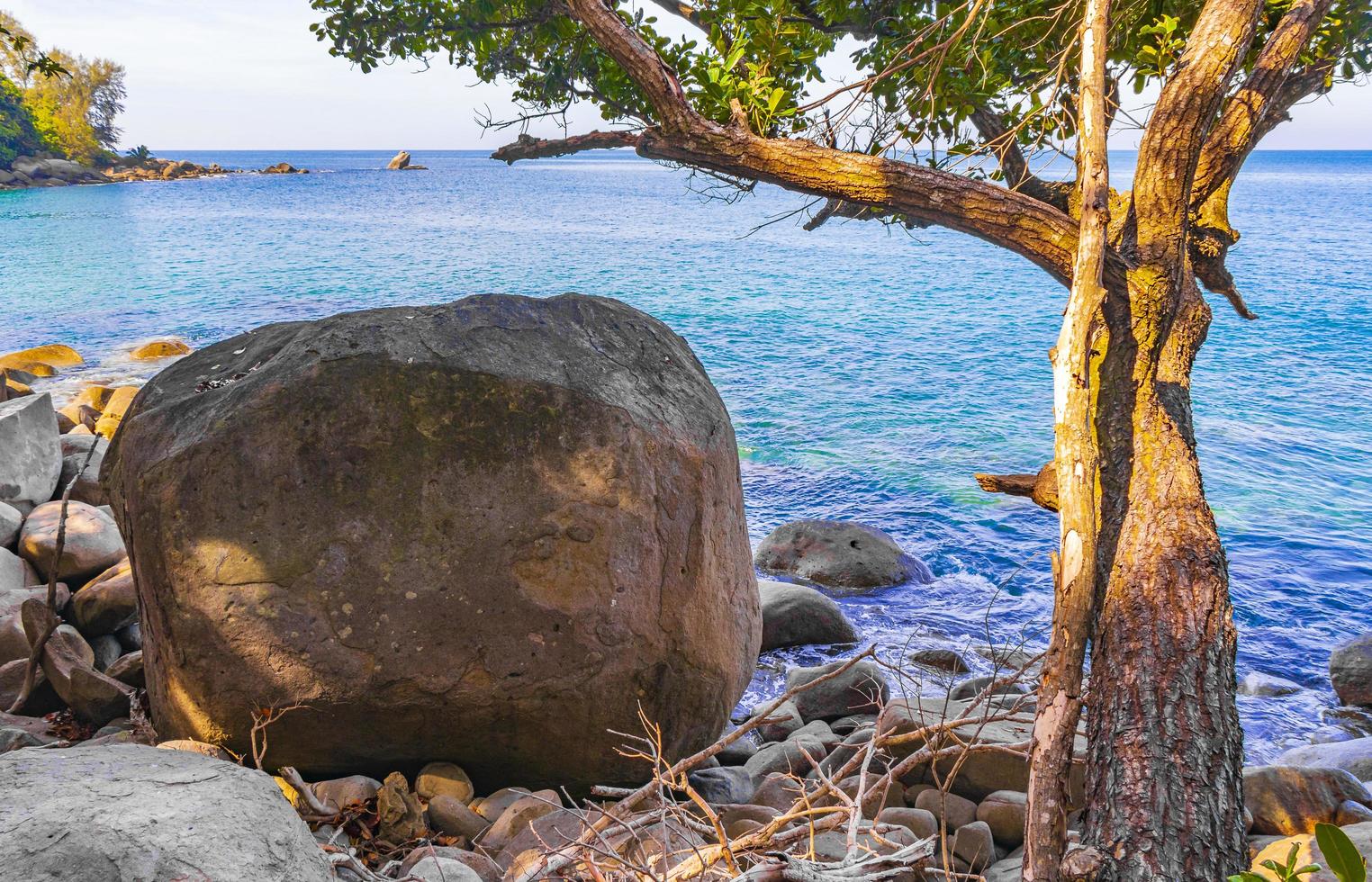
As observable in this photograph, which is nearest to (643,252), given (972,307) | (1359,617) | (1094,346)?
(972,307)

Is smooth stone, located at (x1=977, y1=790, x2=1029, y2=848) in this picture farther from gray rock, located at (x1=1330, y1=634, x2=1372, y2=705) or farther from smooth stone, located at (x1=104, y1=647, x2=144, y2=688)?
smooth stone, located at (x1=104, y1=647, x2=144, y2=688)

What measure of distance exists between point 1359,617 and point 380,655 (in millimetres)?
8233

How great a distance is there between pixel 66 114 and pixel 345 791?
8179 centimetres

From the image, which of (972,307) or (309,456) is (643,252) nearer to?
(972,307)

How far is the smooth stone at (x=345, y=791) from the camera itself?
3754 millimetres

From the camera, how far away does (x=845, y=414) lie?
13688 mm

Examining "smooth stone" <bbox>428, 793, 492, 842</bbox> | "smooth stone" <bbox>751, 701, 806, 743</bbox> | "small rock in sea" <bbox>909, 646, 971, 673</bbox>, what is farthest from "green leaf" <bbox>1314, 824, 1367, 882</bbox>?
"small rock in sea" <bbox>909, 646, 971, 673</bbox>

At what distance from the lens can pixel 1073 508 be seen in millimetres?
3049

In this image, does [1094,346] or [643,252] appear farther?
[643,252]

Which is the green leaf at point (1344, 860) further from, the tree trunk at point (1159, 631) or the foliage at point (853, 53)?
the foliage at point (853, 53)

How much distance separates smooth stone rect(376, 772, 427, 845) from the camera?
→ 11.8ft

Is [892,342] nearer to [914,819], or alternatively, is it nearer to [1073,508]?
[914,819]

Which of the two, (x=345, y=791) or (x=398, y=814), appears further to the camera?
(x=345, y=791)

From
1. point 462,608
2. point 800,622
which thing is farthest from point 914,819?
point 800,622
